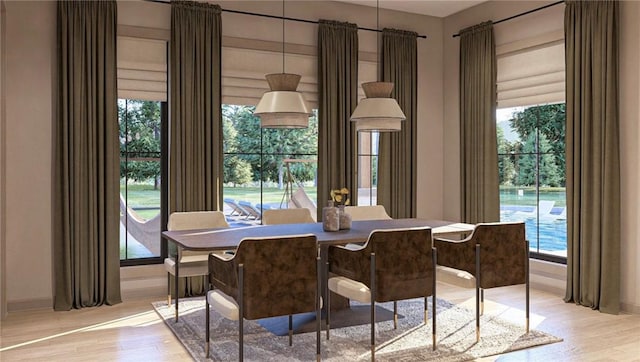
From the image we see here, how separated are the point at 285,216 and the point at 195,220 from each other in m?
0.81

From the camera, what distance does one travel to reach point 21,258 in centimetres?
517

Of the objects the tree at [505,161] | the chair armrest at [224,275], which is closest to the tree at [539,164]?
the tree at [505,161]

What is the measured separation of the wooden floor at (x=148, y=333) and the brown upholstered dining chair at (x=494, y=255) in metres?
0.51

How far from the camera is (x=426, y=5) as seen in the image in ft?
21.7

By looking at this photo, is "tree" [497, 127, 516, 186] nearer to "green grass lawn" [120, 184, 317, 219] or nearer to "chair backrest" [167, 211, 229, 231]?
"green grass lawn" [120, 184, 317, 219]

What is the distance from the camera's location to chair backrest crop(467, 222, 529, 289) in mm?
4117

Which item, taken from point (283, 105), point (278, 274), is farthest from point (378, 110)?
point (278, 274)

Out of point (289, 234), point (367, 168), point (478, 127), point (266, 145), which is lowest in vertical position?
point (289, 234)

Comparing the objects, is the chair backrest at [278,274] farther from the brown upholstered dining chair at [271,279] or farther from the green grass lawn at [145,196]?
the green grass lawn at [145,196]

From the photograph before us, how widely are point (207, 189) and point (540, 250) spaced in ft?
11.4

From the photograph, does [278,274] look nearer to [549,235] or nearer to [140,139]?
[140,139]

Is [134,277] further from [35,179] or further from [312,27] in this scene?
[312,27]

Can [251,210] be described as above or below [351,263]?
above

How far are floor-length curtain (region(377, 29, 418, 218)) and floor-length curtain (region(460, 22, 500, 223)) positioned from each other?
21.7 inches
